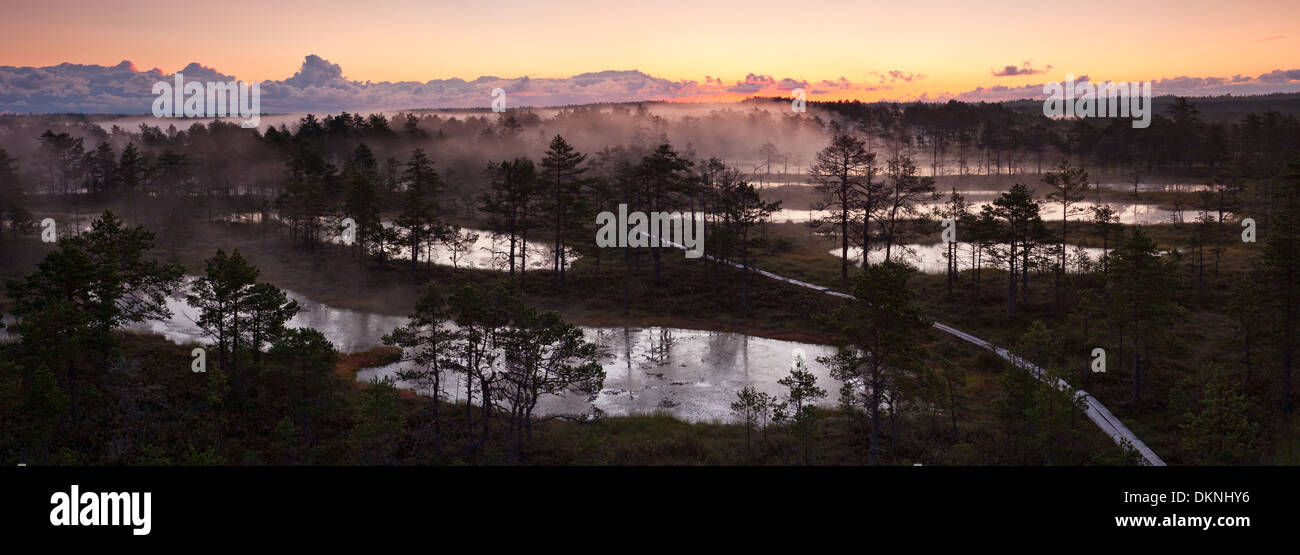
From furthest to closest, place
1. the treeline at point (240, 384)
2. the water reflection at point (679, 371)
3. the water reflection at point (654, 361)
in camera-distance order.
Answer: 1. the water reflection at point (654, 361)
2. the water reflection at point (679, 371)
3. the treeline at point (240, 384)

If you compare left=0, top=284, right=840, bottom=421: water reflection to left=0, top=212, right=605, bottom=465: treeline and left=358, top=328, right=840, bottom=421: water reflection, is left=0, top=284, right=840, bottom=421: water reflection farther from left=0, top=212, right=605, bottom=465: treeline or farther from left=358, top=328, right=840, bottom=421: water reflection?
left=0, top=212, right=605, bottom=465: treeline

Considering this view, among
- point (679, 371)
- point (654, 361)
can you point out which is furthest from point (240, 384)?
point (679, 371)

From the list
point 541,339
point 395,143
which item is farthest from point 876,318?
point 395,143

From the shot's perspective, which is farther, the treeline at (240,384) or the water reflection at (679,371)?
the water reflection at (679,371)

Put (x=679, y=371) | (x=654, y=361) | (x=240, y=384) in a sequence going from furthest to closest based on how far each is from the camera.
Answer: (x=654, y=361)
(x=679, y=371)
(x=240, y=384)

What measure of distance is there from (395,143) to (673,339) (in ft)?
453

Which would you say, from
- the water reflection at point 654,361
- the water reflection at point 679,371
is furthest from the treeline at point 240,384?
the water reflection at point 654,361

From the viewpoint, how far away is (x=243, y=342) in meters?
34.8

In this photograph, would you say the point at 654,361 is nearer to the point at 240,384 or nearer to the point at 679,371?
the point at 679,371

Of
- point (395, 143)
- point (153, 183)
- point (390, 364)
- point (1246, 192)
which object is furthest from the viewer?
point (395, 143)

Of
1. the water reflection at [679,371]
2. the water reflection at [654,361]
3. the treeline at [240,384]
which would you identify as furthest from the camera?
the water reflection at [654,361]

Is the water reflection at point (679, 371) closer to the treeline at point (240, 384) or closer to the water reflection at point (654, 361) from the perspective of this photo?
the water reflection at point (654, 361)

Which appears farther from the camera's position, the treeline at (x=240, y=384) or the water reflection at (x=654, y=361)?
the water reflection at (x=654, y=361)
